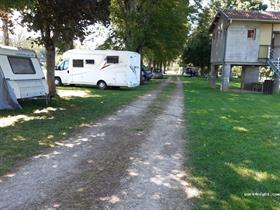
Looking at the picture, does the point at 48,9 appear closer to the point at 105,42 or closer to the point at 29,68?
the point at 29,68

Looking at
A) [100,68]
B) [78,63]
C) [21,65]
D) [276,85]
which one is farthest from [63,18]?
[276,85]

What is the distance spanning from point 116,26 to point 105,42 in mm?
4383

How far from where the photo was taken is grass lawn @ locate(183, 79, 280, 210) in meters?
5.47

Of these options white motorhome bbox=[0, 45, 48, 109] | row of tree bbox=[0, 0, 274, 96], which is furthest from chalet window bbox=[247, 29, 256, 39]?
white motorhome bbox=[0, 45, 48, 109]

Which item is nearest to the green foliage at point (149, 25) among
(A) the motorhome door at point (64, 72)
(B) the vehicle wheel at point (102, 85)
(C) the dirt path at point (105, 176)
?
(B) the vehicle wheel at point (102, 85)

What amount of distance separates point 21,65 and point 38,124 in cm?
430

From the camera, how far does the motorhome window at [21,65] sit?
1402cm

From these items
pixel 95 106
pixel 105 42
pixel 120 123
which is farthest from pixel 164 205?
pixel 105 42

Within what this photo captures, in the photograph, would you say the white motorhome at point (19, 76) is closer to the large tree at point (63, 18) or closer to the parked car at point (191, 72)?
the large tree at point (63, 18)

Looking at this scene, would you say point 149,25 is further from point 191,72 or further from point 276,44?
point 191,72

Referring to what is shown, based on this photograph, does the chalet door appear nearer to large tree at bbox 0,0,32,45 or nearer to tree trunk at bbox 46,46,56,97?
tree trunk at bbox 46,46,56,97

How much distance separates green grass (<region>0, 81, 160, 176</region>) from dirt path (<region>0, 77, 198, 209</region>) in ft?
1.40

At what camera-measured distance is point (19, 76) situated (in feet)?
46.3

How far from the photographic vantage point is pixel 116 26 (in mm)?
32906
